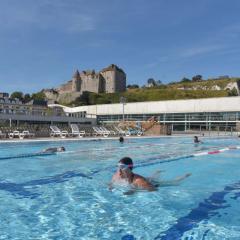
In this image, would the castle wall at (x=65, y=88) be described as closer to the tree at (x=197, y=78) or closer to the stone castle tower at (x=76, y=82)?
the stone castle tower at (x=76, y=82)

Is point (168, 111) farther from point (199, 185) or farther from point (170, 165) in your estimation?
point (199, 185)

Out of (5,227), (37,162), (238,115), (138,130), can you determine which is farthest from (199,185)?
(238,115)

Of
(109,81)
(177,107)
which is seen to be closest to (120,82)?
(109,81)

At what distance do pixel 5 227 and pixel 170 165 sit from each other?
844cm

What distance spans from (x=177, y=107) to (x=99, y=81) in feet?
220

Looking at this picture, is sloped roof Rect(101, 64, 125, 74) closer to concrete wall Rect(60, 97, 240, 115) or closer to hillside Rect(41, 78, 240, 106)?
hillside Rect(41, 78, 240, 106)

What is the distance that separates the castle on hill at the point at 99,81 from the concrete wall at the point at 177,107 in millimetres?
54611

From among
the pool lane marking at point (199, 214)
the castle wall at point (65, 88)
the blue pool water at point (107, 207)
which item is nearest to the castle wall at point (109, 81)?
the castle wall at point (65, 88)

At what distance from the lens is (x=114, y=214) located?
18.8 feet

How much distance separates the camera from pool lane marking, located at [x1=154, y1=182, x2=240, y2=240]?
4.69 m

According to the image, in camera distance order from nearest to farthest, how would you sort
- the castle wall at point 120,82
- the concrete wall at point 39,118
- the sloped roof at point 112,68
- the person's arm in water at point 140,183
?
the person's arm in water at point 140,183 < the concrete wall at point 39,118 < the sloped roof at point 112,68 < the castle wall at point 120,82

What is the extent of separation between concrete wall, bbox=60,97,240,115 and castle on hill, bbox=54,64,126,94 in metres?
54.6

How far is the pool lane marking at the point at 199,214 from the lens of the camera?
4691mm

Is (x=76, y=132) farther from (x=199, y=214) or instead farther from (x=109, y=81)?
(x=109, y=81)
